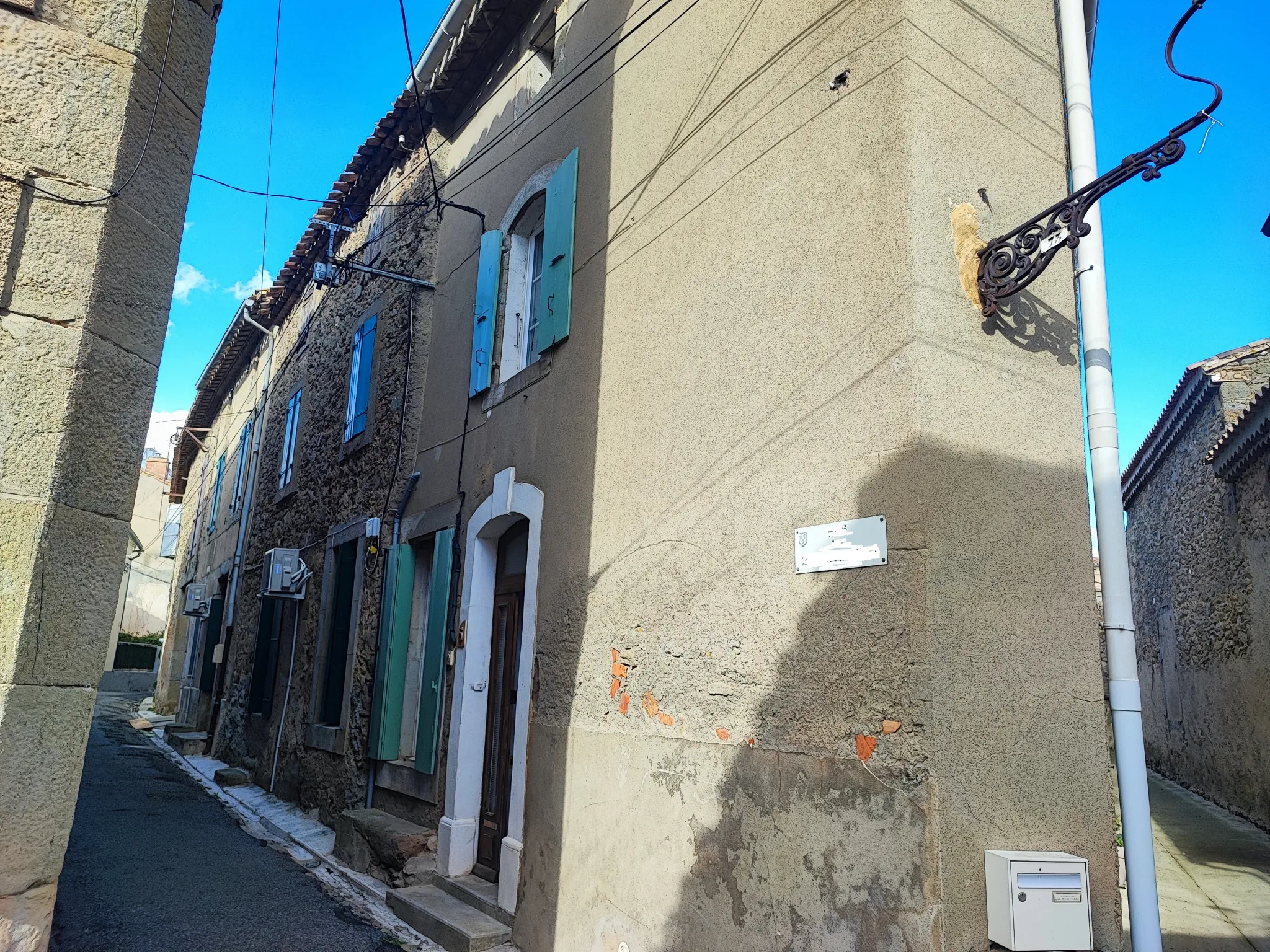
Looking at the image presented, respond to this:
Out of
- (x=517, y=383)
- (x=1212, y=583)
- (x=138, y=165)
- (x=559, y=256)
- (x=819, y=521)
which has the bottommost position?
(x=819, y=521)

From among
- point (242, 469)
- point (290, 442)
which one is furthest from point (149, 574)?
point (290, 442)

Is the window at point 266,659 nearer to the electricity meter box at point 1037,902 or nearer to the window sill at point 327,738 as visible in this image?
the window sill at point 327,738

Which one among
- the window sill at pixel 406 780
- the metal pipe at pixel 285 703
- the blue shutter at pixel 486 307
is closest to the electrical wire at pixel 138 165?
the blue shutter at pixel 486 307

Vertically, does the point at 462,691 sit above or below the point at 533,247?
below

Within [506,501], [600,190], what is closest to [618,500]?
[506,501]

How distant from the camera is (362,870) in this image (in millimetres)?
6789

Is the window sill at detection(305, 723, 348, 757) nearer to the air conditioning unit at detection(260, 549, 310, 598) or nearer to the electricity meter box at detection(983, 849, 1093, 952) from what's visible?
the air conditioning unit at detection(260, 549, 310, 598)

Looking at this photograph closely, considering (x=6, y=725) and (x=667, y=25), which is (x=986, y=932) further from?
(x=667, y=25)

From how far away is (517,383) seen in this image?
6391mm

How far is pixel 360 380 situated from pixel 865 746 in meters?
7.69

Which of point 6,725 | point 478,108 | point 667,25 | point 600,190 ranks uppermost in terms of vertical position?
point 478,108

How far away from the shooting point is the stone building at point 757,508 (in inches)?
131

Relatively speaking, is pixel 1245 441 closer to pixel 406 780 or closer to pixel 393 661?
pixel 393 661

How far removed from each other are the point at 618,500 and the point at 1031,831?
252 cm
